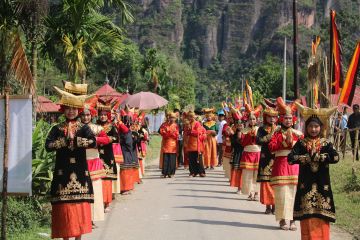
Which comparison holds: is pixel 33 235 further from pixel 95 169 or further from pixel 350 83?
pixel 350 83

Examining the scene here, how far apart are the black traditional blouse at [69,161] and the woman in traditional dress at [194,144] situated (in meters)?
10.4

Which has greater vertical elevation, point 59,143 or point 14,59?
point 14,59

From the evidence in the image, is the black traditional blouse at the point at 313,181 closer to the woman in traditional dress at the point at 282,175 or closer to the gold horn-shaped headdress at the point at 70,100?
the woman in traditional dress at the point at 282,175

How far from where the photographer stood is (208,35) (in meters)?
172

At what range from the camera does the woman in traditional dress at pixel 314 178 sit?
7691 millimetres

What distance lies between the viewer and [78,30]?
15219 millimetres

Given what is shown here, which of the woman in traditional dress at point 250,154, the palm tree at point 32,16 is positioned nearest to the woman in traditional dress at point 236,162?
the woman in traditional dress at point 250,154

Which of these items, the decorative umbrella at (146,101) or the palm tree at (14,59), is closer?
the palm tree at (14,59)

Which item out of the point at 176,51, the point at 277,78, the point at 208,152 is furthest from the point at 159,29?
the point at 208,152

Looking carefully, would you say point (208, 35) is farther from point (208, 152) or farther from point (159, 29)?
point (208, 152)

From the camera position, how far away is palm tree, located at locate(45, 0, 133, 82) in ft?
48.9

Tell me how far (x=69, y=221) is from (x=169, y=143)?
1032cm

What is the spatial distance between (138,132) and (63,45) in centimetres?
261

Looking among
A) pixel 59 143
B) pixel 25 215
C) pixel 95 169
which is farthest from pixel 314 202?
pixel 25 215
